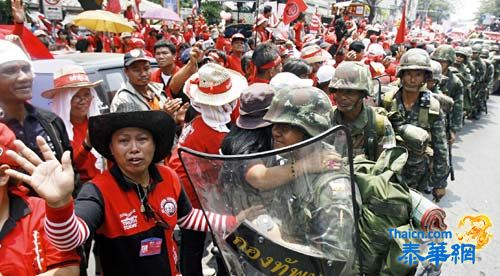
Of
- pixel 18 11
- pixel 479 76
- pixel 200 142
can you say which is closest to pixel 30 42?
pixel 18 11

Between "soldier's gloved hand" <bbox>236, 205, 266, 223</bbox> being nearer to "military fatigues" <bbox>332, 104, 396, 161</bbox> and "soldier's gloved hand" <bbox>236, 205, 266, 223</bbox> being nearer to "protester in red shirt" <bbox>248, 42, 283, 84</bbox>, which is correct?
"military fatigues" <bbox>332, 104, 396, 161</bbox>

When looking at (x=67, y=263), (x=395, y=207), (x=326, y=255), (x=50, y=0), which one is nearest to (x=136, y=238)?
(x=67, y=263)

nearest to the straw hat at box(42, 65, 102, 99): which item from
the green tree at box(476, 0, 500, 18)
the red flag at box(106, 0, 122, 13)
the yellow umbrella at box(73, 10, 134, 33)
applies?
the yellow umbrella at box(73, 10, 134, 33)

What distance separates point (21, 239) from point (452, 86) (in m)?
6.04

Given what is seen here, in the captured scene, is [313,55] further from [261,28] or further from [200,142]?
[200,142]

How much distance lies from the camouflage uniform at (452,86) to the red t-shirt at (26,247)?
556 centimetres

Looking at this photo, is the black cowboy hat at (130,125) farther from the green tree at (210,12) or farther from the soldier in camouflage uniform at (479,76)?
the green tree at (210,12)

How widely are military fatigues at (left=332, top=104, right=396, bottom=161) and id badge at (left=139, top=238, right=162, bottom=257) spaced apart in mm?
1544

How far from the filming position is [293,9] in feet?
26.9

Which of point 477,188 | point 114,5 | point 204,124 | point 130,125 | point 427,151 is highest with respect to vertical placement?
point 114,5

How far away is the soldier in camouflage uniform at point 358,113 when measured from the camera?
2.83 metres

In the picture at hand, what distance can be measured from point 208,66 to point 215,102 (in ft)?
1.27

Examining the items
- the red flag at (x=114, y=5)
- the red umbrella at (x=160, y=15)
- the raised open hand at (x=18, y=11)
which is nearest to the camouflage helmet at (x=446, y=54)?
the raised open hand at (x=18, y=11)

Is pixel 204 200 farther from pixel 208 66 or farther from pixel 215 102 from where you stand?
pixel 208 66
